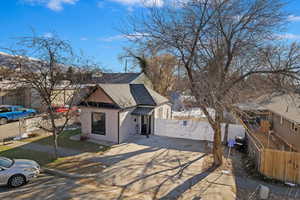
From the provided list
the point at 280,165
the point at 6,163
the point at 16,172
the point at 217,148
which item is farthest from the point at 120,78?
the point at 280,165

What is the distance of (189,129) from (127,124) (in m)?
5.01

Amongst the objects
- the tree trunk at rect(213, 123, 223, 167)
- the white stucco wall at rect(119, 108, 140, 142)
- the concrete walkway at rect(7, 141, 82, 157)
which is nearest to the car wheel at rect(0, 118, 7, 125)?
the concrete walkway at rect(7, 141, 82, 157)

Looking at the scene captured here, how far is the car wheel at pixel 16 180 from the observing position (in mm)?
7737

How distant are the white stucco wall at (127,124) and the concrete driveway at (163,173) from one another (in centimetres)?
108

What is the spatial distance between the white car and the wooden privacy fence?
1064cm

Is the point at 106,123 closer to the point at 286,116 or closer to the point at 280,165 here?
the point at 280,165

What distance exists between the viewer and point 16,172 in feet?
25.7

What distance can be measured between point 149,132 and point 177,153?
4562 mm

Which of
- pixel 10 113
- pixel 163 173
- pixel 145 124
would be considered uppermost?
pixel 10 113

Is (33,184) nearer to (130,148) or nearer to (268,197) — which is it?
(130,148)

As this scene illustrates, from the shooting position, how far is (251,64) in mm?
9695

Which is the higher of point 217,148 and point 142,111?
point 142,111

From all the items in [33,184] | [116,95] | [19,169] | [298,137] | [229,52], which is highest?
[229,52]

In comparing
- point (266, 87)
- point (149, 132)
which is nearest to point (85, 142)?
point (149, 132)
